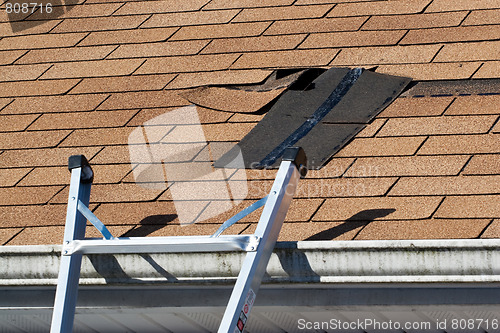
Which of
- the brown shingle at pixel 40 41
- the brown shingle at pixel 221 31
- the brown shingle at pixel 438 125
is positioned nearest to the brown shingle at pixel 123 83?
the brown shingle at pixel 221 31

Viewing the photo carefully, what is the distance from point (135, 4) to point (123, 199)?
2.24 m

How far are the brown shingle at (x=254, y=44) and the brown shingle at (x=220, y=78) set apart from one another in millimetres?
259

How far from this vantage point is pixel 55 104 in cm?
443

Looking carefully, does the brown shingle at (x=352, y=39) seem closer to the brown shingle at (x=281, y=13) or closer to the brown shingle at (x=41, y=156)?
the brown shingle at (x=281, y=13)

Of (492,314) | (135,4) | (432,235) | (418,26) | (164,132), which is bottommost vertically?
(492,314)

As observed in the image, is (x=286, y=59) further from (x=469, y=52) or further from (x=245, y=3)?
(x=469, y=52)

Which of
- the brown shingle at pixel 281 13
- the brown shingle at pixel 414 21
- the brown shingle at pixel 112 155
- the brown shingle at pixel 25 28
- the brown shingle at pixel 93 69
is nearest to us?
the brown shingle at pixel 112 155

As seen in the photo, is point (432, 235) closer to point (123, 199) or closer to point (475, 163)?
point (475, 163)

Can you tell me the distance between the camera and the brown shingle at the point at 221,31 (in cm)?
477

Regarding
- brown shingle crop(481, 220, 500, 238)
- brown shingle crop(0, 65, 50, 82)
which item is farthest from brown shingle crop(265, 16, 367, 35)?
brown shingle crop(481, 220, 500, 238)

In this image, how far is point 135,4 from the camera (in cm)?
539

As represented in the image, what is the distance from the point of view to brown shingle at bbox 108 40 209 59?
4.75m

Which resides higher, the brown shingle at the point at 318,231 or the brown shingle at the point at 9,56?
the brown shingle at the point at 9,56

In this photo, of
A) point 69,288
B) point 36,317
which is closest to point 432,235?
point 69,288
